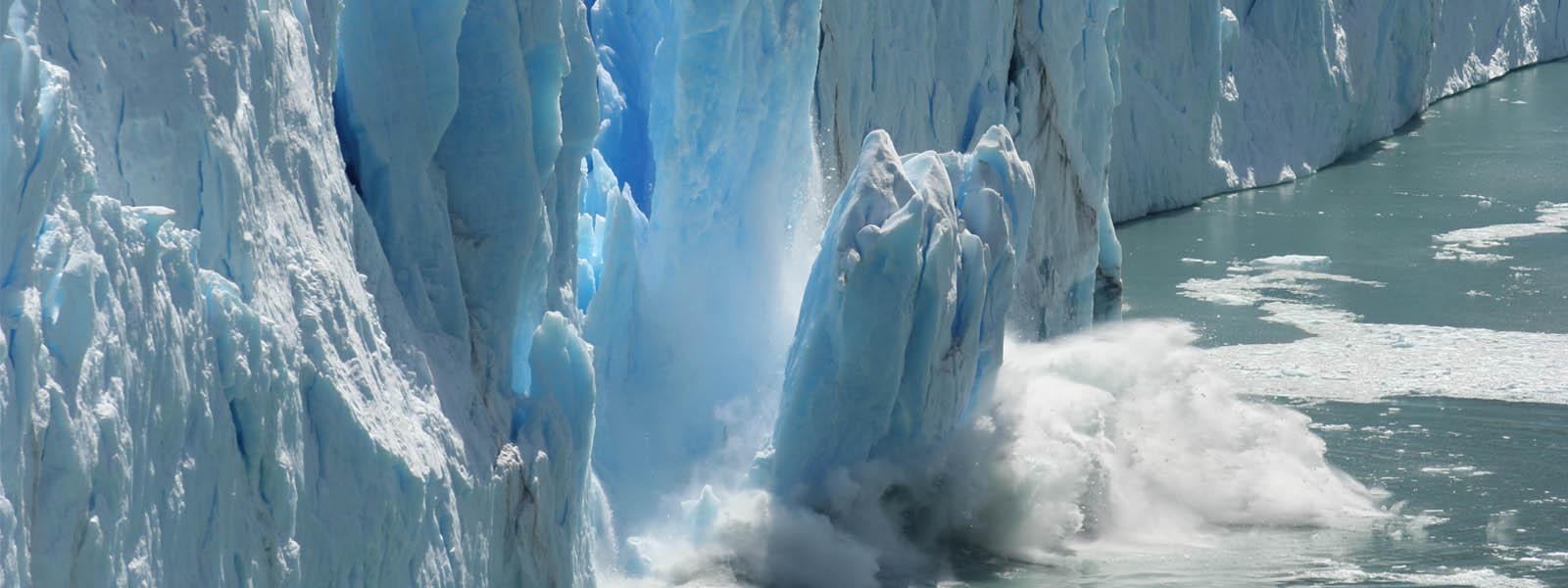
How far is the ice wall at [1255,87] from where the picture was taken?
61.1 ft

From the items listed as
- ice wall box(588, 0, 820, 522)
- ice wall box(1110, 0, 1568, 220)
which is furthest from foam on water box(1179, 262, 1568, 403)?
ice wall box(1110, 0, 1568, 220)

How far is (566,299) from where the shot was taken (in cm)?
705

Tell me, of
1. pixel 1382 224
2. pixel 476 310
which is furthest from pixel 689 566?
pixel 1382 224

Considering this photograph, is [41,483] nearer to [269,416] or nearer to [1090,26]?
[269,416]

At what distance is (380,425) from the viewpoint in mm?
5383

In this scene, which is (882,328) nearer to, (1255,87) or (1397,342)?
(1397,342)

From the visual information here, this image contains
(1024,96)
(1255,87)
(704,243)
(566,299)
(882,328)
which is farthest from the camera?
(1255,87)

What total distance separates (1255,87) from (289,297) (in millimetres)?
16806

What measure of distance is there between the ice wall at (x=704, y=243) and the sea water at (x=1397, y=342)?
4.54 feet

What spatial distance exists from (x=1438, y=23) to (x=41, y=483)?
24.6 meters

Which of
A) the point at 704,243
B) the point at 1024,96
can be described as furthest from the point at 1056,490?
the point at 1024,96

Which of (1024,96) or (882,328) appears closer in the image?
(882,328)

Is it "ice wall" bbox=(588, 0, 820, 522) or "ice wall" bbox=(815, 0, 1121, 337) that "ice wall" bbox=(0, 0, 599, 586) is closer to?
"ice wall" bbox=(588, 0, 820, 522)

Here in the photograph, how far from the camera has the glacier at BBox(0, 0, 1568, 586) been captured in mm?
4234
